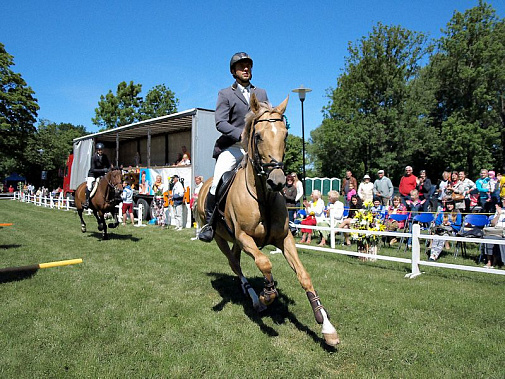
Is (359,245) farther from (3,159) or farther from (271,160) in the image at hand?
(3,159)

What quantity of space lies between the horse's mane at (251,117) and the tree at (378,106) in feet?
108

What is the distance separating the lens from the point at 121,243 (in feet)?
37.5

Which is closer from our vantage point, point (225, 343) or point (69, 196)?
point (225, 343)

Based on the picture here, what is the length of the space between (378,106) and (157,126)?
26.0 m

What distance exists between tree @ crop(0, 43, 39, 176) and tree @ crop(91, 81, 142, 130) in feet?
24.0

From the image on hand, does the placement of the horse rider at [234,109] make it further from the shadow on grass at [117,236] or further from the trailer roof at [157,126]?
the trailer roof at [157,126]

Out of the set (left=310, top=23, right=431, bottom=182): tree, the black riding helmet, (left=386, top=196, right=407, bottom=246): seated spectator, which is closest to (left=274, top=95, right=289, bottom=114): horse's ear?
the black riding helmet

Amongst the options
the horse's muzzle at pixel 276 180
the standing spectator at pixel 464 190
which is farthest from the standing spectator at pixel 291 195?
the horse's muzzle at pixel 276 180

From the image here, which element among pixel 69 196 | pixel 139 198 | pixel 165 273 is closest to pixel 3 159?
pixel 69 196

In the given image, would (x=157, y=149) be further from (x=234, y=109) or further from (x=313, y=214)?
(x=234, y=109)

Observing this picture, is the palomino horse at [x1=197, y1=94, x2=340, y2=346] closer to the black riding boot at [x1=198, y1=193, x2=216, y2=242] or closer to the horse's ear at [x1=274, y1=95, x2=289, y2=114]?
the horse's ear at [x1=274, y1=95, x2=289, y2=114]

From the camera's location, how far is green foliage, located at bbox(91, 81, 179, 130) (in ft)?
152

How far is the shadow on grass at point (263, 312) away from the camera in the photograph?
14.8 feet

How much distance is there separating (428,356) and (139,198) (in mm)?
17545
